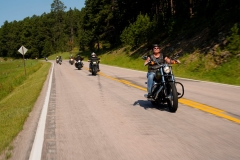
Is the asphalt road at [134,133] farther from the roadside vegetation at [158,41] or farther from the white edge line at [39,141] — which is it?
the roadside vegetation at [158,41]

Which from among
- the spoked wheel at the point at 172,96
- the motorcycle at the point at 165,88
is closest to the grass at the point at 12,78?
the motorcycle at the point at 165,88

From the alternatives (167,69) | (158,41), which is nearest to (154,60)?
(167,69)

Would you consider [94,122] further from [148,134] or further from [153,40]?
[153,40]

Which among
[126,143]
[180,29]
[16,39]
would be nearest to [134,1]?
[180,29]

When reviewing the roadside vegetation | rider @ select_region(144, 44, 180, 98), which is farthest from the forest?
rider @ select_region(144, 44, 180, 98)

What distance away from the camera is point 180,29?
33.7 metres

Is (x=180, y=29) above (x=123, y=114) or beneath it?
above

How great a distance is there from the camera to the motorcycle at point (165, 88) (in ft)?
24.2

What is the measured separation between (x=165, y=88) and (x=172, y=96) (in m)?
0.35

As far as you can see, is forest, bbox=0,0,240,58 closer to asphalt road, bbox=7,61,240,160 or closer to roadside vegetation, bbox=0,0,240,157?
roadside vegetation, bbox=0,0,240,157

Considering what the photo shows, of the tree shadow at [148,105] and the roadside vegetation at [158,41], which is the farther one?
the roadside vegetation at [158,41]

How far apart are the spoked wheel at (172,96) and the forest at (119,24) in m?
13.4

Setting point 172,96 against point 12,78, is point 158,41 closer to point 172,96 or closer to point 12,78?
point 12,78

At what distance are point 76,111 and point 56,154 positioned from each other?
376cm
